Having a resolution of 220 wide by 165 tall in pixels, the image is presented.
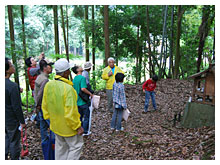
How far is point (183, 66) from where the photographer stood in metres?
17.0

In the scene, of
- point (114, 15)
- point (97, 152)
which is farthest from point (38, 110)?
point (114, 15)

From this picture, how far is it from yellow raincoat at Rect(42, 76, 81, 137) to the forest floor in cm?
153

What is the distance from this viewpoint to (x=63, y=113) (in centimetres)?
302

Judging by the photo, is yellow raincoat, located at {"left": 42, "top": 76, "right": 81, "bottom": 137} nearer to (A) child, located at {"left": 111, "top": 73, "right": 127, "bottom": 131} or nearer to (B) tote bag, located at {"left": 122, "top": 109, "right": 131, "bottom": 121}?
(A) child, located at {"left": 111, "top": 73, "right": 127, "bottom": 131}

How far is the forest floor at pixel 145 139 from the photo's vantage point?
3.85 metres

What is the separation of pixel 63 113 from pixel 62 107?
0.10m

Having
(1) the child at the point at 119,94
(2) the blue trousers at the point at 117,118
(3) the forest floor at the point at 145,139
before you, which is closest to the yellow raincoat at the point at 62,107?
(3) the forest floor at the point at 145,139

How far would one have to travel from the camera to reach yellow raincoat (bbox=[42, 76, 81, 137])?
2.96 metres

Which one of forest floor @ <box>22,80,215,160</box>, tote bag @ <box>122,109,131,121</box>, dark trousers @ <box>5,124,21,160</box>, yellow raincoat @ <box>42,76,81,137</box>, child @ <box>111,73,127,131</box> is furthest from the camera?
tote bag @ <box>122,109,131,121</box>

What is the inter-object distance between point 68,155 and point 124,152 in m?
1.57

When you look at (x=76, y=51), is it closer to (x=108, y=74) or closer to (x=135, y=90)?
(x=135, y=90)

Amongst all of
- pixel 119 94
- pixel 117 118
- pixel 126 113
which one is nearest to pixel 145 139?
pixel 126 113

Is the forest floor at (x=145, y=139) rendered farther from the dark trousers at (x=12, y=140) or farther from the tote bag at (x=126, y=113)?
the dark trousers at (x=12, y=140)

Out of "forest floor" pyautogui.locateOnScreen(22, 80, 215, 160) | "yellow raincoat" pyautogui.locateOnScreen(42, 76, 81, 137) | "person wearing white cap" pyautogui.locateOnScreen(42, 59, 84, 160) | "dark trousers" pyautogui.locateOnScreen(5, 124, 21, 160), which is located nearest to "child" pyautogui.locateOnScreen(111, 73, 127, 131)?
"forest floor" pyautogui.locateOnScreen(22, 80, 215, 160)
